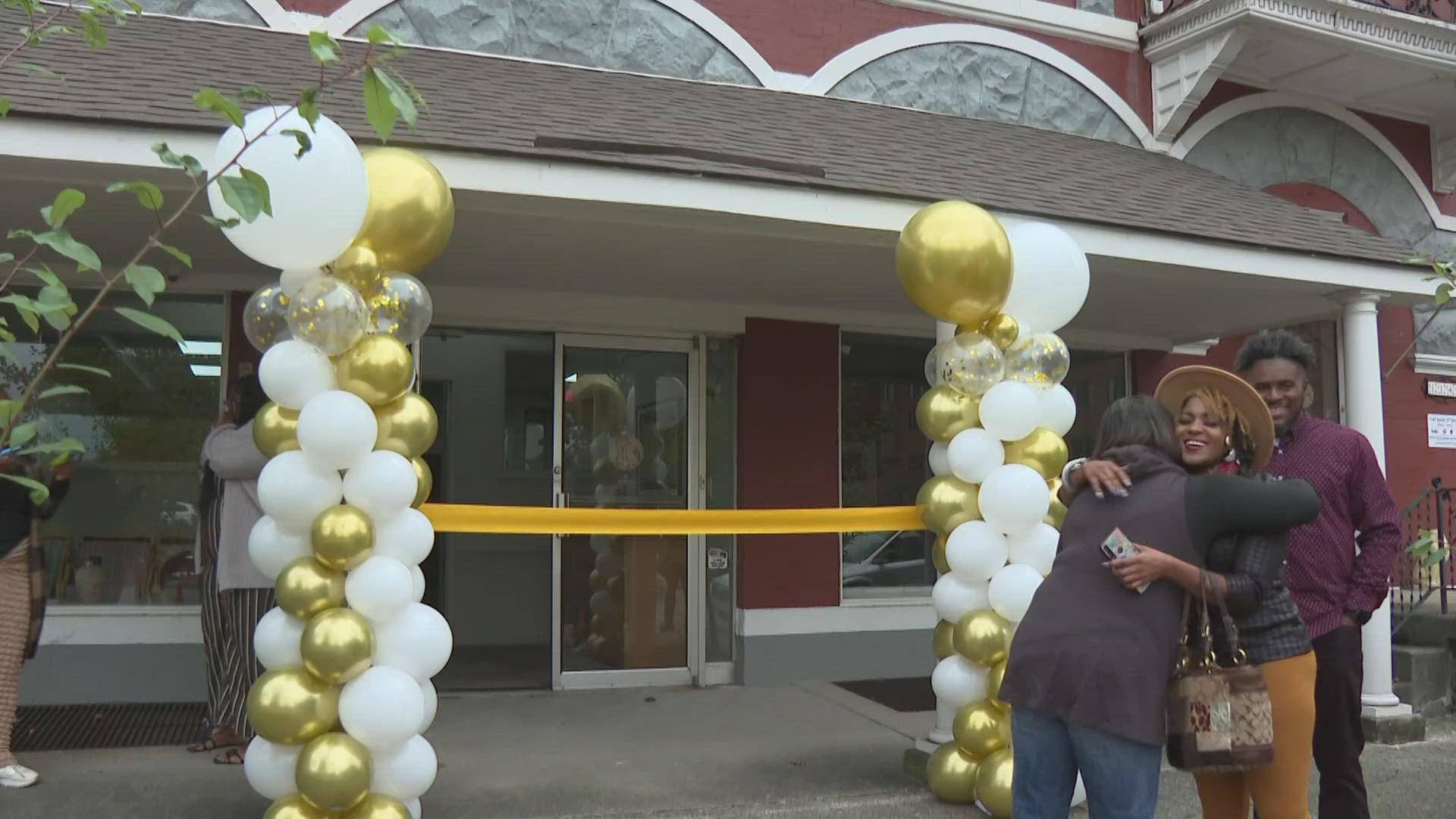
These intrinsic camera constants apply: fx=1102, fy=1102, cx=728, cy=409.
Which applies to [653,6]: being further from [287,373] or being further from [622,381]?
[287,373]

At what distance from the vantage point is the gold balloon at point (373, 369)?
3.71 m

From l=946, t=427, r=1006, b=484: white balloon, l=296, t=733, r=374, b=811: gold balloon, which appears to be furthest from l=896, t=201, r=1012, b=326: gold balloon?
l=296, t=733, r=374, b=811: gold balloon

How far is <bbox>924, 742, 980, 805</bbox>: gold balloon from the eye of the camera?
4.54 m

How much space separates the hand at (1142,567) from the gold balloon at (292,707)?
2542 millimetres

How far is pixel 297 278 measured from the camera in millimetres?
3785

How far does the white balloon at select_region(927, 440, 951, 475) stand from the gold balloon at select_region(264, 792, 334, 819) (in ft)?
8.95

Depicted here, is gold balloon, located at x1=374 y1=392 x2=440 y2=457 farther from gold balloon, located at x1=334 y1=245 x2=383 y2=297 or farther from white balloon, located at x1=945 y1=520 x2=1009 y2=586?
white balloon, located at x1=945 y1=520 x2=1009 y2=586

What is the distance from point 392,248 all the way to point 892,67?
487 cm

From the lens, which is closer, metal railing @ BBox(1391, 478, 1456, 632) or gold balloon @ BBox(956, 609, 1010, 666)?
gold balloon @ BBox(956, 609, 1010, 666)

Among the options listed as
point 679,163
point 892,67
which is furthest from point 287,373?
point 892,67

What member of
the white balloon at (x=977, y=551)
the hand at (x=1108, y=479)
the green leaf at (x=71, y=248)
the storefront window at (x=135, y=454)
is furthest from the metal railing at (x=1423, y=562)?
the storefront window at (x=135, y=454)

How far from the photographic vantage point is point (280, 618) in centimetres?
373

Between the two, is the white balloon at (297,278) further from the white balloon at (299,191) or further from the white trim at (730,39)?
the white trim at (730,39)

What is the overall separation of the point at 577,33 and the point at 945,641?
4443 millimetres
